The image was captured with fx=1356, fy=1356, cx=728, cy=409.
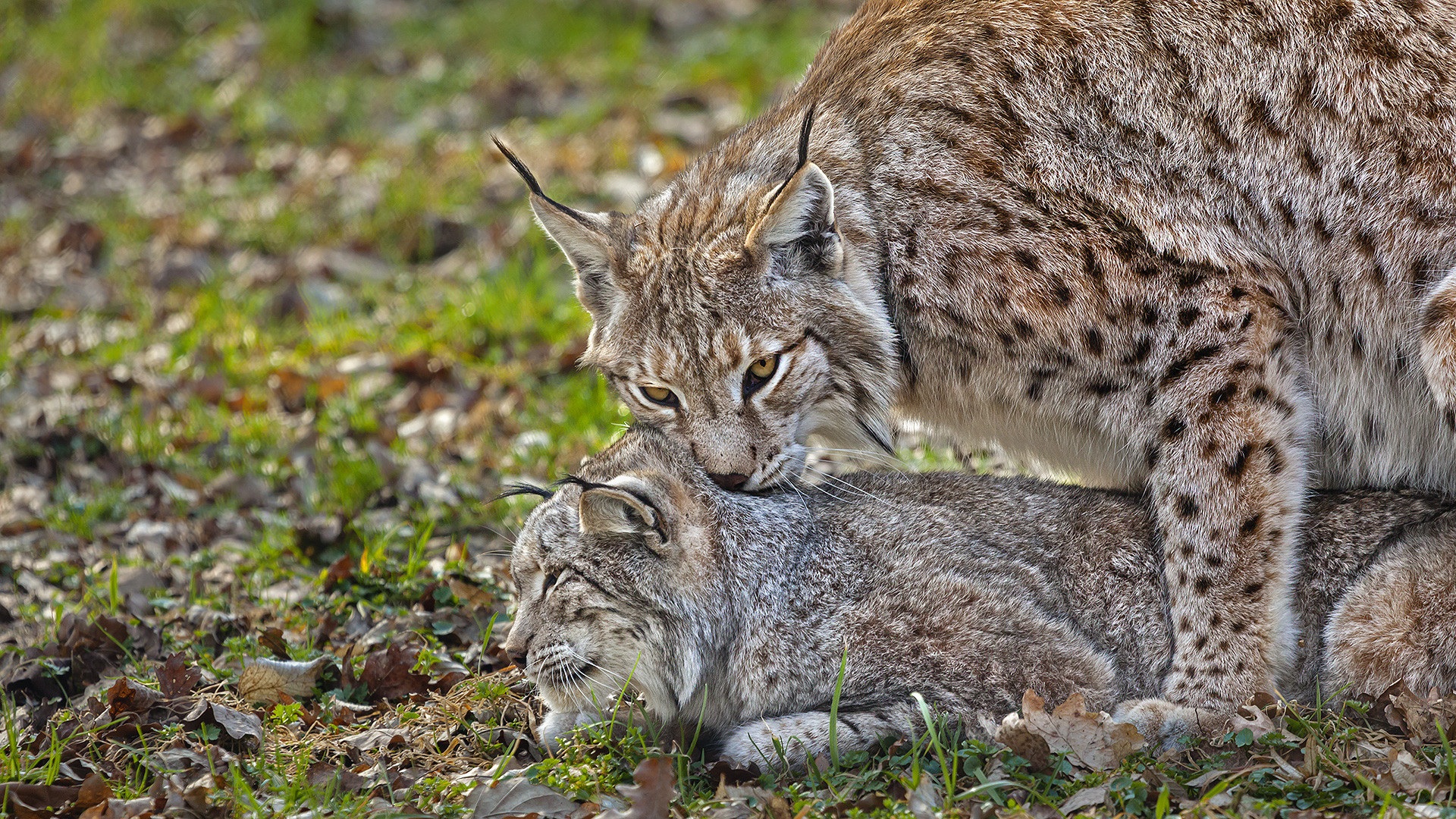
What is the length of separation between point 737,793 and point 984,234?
6.59 ft

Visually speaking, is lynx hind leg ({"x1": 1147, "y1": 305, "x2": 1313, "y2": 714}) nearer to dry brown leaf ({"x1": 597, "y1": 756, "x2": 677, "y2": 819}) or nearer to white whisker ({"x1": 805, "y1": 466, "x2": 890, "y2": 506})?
white whisker ({"x1": 805, "y1": 466, "x2": 890, "y2": 506})

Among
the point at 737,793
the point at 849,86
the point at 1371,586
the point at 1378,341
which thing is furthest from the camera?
the point at 849,86

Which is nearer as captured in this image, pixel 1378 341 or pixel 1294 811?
pixel 1294 811

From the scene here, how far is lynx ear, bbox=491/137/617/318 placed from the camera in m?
4.81

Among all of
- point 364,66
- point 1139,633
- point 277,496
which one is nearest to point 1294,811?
point 1139,633

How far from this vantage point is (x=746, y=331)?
461 centimetres

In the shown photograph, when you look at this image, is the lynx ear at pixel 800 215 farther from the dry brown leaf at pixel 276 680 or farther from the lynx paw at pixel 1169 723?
the dry brown leaf at pixel 276 680

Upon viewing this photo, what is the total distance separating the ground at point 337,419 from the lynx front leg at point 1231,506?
0.90 feet

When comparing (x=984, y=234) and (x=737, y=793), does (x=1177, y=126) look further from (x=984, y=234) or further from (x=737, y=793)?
(x=737, y=793)

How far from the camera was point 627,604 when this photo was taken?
14.7ft

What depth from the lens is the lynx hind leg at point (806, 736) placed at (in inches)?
161

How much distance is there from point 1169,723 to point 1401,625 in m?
0.78

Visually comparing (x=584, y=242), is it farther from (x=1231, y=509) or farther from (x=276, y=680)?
(x=1231, y=509)

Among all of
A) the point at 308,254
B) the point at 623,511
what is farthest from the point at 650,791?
the point at 308,254
